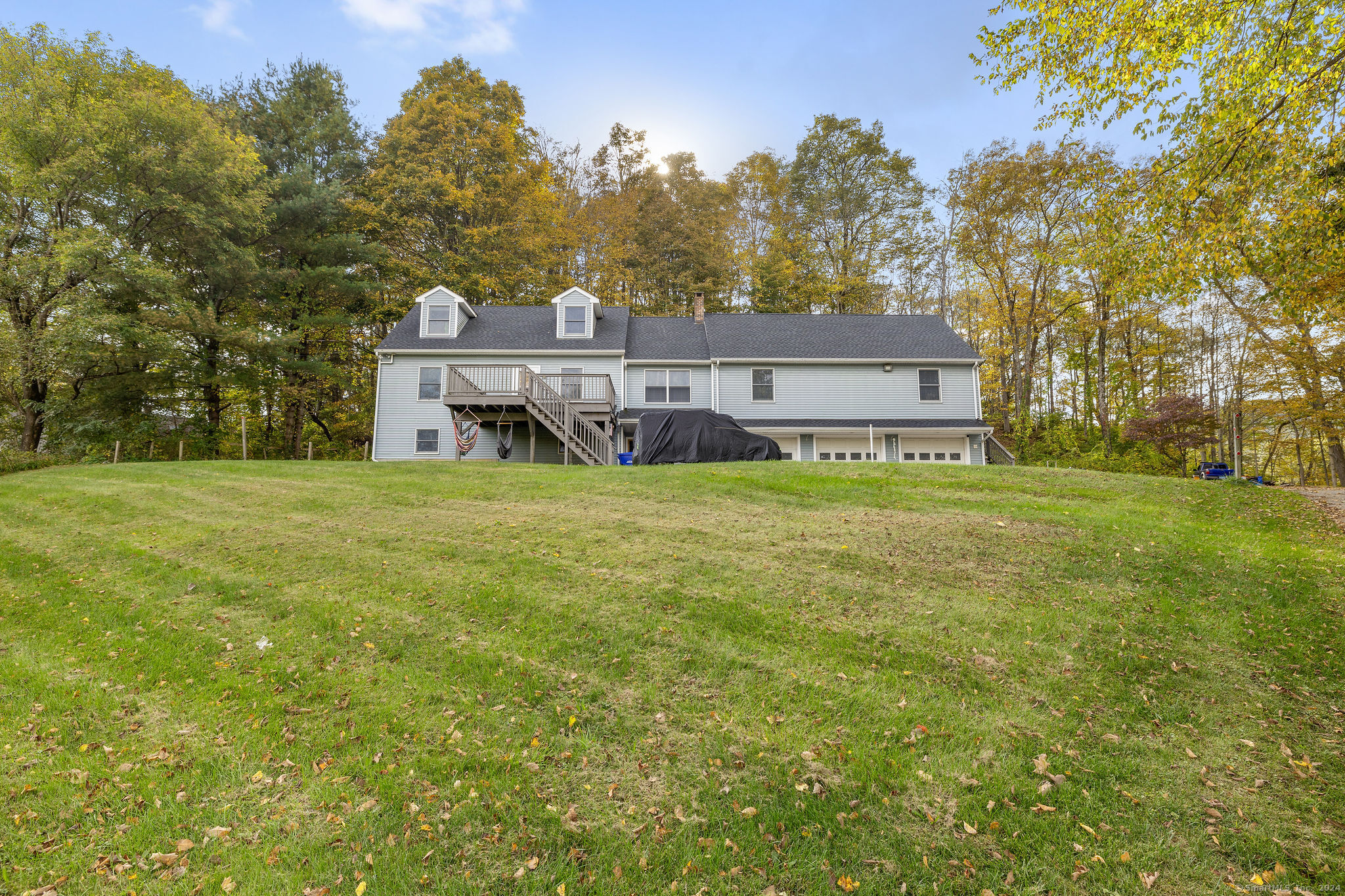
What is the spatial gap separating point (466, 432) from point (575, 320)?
17.8ft

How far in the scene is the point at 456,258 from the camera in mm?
24328

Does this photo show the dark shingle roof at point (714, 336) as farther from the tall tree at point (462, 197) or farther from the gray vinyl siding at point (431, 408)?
the tall tree at point (462, 197)

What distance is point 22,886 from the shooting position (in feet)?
8.90

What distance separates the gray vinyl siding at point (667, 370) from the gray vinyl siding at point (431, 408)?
0.48 m

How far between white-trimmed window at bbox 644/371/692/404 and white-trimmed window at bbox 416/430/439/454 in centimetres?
711

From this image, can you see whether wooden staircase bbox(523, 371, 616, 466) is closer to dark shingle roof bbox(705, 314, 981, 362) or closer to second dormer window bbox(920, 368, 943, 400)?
dark shingle roof bbox(705, 314, 981, 362)

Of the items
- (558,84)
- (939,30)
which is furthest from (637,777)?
(558,84)

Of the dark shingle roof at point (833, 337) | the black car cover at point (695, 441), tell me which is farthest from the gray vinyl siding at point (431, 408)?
the dark shingle roof at point (833, 337)

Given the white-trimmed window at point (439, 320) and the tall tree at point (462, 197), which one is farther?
the tall tree at point (462, 197)

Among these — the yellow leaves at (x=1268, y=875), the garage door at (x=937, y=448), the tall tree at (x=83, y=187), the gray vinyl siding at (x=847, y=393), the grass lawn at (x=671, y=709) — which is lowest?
the yellow leaves at (x=1268, y=875)

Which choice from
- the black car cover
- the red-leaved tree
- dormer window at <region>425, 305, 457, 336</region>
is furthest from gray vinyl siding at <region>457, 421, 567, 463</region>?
the red-leaved tree

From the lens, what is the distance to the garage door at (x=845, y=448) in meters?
19.2

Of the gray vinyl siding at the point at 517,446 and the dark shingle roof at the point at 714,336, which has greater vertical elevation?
the dark shingle roof at the point at 714,336

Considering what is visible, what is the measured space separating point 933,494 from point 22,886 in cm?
1070
